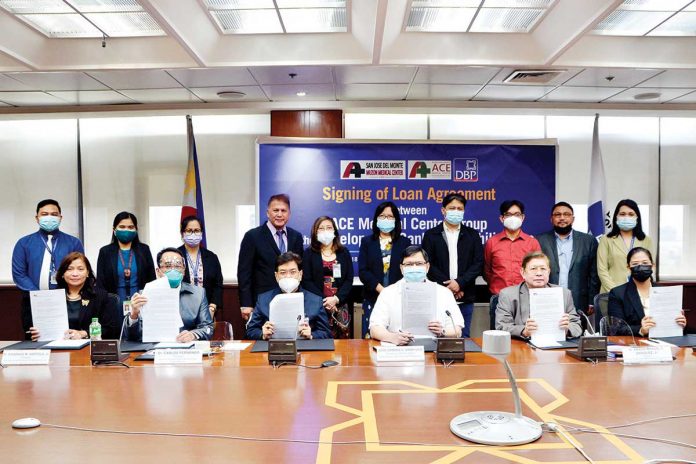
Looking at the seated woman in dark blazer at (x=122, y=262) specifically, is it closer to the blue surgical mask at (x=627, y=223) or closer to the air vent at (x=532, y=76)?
the air vent at (x=532, y=76)

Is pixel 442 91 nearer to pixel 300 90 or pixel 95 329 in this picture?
pixel 300 90

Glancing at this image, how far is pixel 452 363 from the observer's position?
2.45 m

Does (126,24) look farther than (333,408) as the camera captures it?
Yes

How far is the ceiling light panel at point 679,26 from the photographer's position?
3.79 m

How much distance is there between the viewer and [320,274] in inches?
150

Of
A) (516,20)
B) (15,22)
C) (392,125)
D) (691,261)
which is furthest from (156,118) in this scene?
(691,261)

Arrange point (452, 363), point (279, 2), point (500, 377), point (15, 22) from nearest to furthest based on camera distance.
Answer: point (500, 377) → point (452, 363) → point (279, 2) → point (15, 22)

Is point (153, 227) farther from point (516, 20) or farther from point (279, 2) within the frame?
point (516, 20)

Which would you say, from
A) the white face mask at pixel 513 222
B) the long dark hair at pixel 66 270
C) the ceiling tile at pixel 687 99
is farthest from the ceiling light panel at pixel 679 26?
the long dark hair at pixel 66 270

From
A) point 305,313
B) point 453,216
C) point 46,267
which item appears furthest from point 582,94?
point 46,267

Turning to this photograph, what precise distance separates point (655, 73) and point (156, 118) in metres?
5.35

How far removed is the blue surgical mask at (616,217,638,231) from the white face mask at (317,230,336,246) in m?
2.30

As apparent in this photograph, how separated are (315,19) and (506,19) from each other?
1.49 metres

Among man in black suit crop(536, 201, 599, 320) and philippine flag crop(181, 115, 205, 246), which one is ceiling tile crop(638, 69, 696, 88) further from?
philippine flag crop(181, 115, 205, 246)
